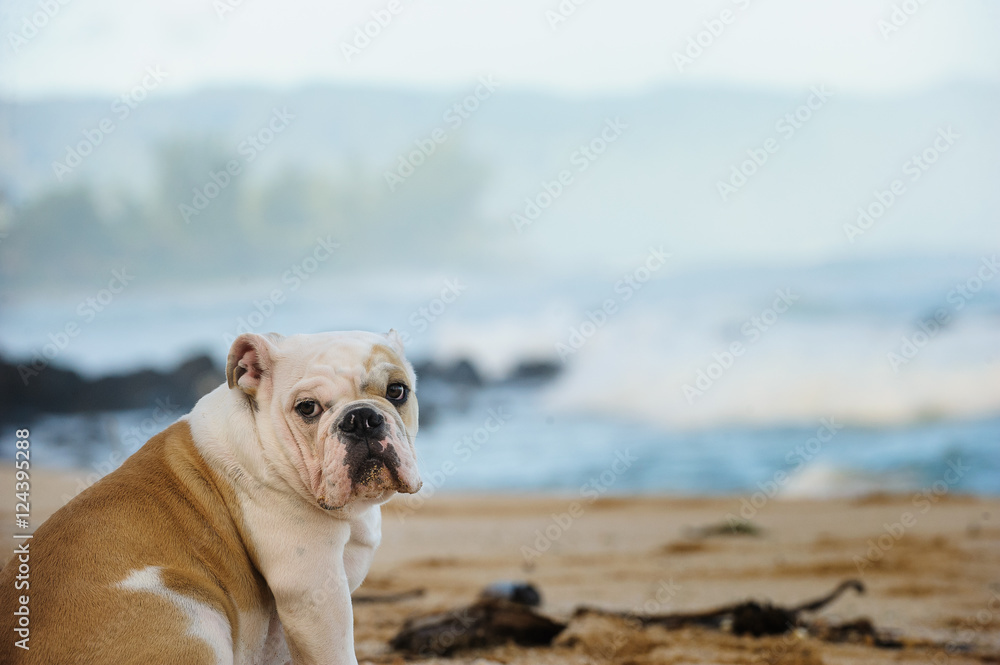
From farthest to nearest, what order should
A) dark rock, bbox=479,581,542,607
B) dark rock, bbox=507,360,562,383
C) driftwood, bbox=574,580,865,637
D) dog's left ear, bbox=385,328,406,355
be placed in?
1. dark rock, bbox=507,360,562,383
2. dark rock, bbox=479,581,542,607
3. driftwood, bbox=574,580,865,637
4. dog's left ear, bbox=385,328,406,355

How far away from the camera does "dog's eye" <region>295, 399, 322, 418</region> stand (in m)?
3.13

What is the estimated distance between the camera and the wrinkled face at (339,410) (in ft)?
9.75

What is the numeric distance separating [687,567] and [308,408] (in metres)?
5.01

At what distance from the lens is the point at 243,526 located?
122 inches

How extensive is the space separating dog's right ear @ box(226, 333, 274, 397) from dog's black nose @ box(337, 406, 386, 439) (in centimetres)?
44

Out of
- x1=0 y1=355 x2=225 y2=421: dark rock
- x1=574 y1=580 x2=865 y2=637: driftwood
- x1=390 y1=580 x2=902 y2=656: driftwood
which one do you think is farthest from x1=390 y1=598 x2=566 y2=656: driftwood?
x1=0 y1=355 x2=225 y2=421: dark rock

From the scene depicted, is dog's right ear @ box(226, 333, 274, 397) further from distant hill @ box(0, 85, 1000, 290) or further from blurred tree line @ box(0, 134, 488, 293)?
distant hill @ box(0, 85, 1000, 290)

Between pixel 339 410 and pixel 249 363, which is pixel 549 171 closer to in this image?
pixel 249 363

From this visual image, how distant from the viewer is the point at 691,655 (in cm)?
477

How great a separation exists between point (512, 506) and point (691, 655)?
17.7 feet

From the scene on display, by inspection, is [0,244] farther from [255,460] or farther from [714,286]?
[255,460]

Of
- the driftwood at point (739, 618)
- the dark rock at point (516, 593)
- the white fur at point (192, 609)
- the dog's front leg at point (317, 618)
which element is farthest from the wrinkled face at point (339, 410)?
the driftwood at point (739, 618)

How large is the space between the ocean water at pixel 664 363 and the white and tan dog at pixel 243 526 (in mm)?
8985

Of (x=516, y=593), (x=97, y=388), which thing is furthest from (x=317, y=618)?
(x=97, y=388)
